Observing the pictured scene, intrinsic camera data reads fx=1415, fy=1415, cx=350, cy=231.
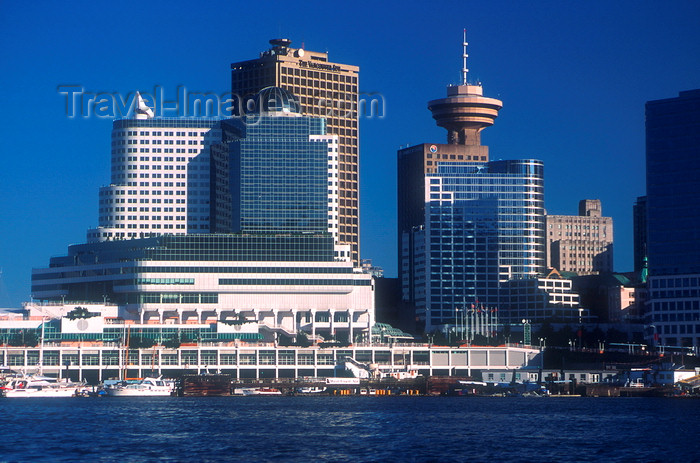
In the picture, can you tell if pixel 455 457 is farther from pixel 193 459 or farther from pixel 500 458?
pixel 193 459

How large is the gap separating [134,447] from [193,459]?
13.1 metres

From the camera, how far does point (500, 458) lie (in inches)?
5989

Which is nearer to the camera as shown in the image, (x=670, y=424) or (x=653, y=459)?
(x=653, y=459)

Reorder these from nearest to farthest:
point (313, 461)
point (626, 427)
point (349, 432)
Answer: point (313, 461)
point (349, 432)
point (626, 427)

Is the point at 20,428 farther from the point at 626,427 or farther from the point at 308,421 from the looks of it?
the point at 626,427

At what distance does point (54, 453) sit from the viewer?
152 m

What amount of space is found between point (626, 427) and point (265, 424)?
49.1m

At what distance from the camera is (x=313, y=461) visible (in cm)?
14775

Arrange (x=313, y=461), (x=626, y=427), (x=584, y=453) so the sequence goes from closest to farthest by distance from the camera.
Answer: (x=313, y=461) < (x=584, y=453) < (x=626, y=427)

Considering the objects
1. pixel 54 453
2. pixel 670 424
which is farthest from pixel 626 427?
pixel 54 453

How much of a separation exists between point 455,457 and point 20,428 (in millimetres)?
63231

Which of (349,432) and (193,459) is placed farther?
(349,432)

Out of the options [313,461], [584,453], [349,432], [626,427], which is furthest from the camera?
[626,427]

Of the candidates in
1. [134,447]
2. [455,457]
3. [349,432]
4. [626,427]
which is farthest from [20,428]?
[626,427]
